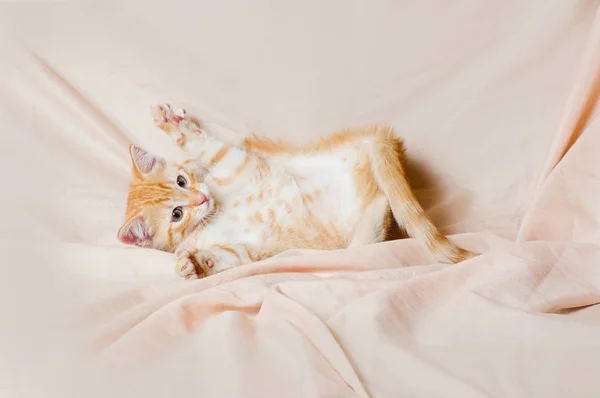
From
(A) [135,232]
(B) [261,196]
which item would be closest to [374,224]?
(B) [261,196]

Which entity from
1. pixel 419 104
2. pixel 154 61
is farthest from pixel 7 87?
pixel 419 104

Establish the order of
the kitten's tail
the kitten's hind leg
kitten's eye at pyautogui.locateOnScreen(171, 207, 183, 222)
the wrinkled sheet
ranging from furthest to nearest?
kitten's eye at pyautogui.locateOnScreen(171, 207, 183, 222) < the kitten's hind leg < the kitten's tail < the wrinkled sheet

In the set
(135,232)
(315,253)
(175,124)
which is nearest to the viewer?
(315,253)

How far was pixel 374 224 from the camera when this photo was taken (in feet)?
4.20

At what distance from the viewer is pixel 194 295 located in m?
1.02

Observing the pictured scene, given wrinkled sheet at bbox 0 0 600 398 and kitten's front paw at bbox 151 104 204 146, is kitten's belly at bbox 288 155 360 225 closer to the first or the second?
wrinkled sheet at bbox 0 0 600 398

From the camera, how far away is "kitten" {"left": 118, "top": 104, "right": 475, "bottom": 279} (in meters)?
1.29

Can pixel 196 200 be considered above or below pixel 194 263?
above

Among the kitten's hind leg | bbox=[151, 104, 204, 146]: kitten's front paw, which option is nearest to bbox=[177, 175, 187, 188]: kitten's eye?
bbox=[151, 104, 204, 146]: kitten's front paw

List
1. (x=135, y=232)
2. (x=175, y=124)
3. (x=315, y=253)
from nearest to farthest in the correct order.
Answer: (x=315, y=253) → (x=135, y=232) → (x=175, y=124)

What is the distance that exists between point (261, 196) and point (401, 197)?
340 millimetres

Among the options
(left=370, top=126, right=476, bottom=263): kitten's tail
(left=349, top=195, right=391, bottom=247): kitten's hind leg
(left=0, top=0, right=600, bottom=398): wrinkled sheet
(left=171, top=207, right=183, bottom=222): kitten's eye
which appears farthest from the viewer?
(left=171, top=207, right=183, bottom=222): kitten's eye

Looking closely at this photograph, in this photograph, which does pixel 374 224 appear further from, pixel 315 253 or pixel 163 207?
pixel 163 207

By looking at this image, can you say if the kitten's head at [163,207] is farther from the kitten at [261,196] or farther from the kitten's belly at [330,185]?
the kitten's belly at [330,185]
